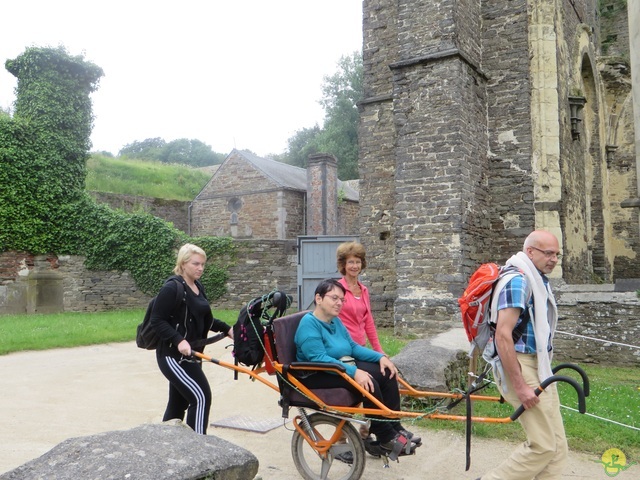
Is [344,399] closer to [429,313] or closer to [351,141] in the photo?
[429,313]

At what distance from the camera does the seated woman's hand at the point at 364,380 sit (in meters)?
3.71

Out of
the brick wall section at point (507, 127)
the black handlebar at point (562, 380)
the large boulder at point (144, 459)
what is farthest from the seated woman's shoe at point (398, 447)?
the brick wall section at point (507, 127)

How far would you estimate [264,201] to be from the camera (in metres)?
26.9

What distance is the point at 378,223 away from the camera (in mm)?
13305

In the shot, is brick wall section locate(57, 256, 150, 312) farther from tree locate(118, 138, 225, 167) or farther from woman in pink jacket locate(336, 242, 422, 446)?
A: tree locate(118, 138, 225, 167)

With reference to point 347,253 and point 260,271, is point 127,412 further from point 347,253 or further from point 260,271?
point 260,271

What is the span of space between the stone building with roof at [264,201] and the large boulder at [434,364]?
1991cm

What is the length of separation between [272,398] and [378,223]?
288 inches

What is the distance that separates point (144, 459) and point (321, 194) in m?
23.9

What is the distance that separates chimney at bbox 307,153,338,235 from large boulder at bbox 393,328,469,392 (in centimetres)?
1988

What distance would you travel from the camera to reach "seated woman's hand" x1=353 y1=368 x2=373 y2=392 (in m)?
3.71

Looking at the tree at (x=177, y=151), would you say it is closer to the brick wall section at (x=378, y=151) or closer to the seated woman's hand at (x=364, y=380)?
the brick wall section at (x=378, y=151)

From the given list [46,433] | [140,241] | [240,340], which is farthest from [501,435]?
[140,241]

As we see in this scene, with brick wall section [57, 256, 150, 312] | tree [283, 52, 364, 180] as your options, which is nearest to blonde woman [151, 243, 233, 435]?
brick wall section [57, 256, 150, 312]
